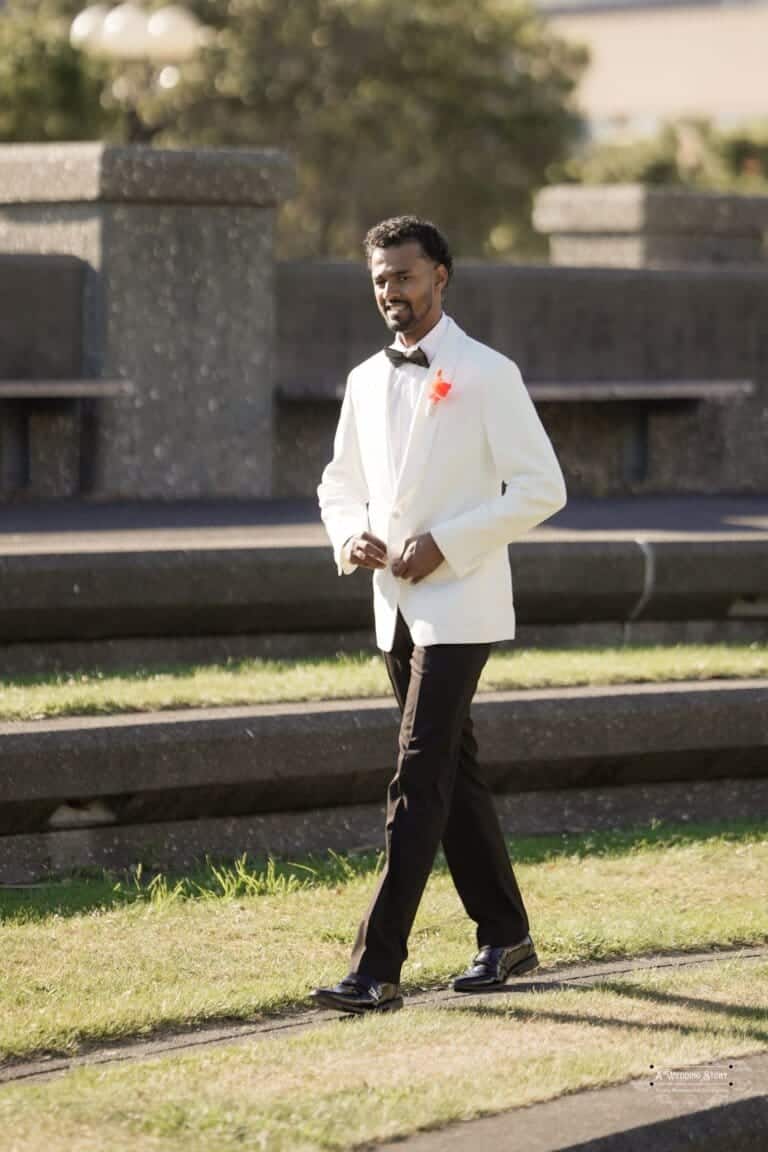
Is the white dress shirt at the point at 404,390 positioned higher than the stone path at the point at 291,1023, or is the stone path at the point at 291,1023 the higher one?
the white dress shirt at the point at 404,390

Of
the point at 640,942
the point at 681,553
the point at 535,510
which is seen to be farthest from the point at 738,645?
the point at 535,510

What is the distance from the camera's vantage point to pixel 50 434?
10.9 meters

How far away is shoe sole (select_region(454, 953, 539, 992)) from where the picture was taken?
19.6ft

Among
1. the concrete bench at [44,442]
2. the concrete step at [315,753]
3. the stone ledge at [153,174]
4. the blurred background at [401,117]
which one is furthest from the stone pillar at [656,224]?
the blurred background at [401,117]

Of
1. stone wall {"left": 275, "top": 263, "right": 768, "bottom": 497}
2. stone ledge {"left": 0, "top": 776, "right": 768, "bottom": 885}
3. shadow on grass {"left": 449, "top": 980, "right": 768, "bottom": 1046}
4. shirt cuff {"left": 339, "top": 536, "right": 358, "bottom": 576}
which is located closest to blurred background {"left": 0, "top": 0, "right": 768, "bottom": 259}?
stone wall {"left": 275, "top": 263, "right": 768, "bottom": 497}

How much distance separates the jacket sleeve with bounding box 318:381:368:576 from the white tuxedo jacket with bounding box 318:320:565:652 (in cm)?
16

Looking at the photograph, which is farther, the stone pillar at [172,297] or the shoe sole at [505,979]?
the stone pillar at [172,297]

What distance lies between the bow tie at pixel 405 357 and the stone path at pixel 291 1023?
156 centimetres

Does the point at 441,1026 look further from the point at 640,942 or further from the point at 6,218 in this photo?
the point at 6,218

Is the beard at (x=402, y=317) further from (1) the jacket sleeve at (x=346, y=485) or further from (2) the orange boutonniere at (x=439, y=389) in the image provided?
(1) the jacket sleeve at (x=346, y=485)

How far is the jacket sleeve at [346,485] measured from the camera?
605 centimetres

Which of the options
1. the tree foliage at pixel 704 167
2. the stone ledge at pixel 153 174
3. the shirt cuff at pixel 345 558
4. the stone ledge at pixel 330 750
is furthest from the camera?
the tree foliage at pixel 704 167

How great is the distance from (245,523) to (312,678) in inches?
83.4

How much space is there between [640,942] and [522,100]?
41.7 meters
